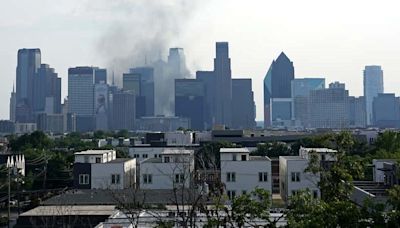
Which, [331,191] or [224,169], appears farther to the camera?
[224,169]

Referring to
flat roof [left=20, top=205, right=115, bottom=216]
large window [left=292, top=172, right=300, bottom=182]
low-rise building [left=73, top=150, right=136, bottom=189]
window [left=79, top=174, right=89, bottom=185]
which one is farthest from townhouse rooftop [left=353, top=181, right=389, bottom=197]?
window [left=79, top=174, right=89, bottom=185]

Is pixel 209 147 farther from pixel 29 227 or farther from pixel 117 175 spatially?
pixel 29 227

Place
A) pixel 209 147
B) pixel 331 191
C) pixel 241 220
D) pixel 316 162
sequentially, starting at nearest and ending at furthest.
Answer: pixel 241 220
pixel 331 191
pixel 316 162
pixel 209 147

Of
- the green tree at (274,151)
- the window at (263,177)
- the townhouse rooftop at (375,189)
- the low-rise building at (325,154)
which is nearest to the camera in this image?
the low-rise building at (325,154)

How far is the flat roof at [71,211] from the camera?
21.5 meters

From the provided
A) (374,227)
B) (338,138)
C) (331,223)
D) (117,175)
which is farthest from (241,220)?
(117,175)

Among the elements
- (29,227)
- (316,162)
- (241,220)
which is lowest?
(29,227)

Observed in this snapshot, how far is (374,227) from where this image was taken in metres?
8.42

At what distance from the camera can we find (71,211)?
2205 cm

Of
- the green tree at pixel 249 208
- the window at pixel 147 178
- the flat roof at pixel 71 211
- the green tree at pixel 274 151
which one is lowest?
the flat roof at pixel 71 211

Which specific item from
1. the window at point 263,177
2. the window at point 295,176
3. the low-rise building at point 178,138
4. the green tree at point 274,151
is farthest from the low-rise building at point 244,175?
the low-rise building at point 178,138

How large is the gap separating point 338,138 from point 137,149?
4853cm

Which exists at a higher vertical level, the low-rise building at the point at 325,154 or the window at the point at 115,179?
the low-rise building at the point at 325,154

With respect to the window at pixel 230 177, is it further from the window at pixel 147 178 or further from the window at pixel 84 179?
the window at pixel 84 179
